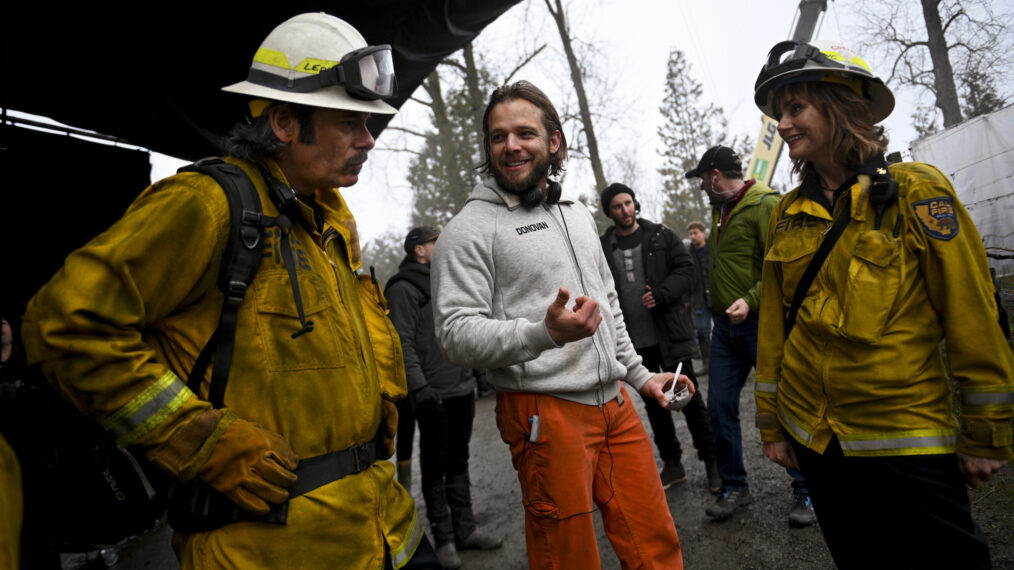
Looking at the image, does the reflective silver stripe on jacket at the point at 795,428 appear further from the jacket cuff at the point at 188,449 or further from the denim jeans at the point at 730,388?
the jacket cuff at the point at 188,449

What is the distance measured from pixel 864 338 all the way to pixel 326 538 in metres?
1.82

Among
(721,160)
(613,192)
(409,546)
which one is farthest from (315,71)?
(613,192)

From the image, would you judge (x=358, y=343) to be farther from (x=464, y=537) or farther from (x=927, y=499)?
→ (x=464, y=537)

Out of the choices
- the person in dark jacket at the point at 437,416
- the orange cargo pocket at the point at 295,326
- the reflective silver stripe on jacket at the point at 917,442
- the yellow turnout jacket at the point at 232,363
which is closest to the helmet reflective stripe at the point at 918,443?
the reflective silver stripe on jacket at the point at 917,442

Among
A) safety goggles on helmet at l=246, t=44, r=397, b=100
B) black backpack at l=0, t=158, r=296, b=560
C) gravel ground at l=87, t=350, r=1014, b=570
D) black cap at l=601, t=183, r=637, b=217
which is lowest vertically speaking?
gravel ground at l=87, t=350, r=1014, b=570

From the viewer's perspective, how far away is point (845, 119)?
2.15 meters

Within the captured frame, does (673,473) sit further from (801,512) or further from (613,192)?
(613,192)

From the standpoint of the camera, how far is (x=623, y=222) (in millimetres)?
5090

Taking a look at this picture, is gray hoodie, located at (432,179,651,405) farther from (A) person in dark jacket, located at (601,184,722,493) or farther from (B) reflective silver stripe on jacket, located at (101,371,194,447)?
(A) person in dark jacket, located at (601,184,722,493)

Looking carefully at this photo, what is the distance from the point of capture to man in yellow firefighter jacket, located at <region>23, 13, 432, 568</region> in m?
1.40

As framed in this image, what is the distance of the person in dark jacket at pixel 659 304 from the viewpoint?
4.68 m

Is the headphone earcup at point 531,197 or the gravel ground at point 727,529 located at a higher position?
the headphone earcup at point 531,197

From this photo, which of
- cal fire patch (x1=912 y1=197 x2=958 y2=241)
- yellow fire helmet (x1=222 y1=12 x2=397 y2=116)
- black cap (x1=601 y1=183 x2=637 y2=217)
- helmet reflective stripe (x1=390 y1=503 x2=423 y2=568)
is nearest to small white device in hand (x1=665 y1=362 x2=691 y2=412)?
cal fire patch (x1=912 y1=197 x2=958 y2=241)

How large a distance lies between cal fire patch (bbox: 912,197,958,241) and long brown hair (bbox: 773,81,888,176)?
295 millimetres
